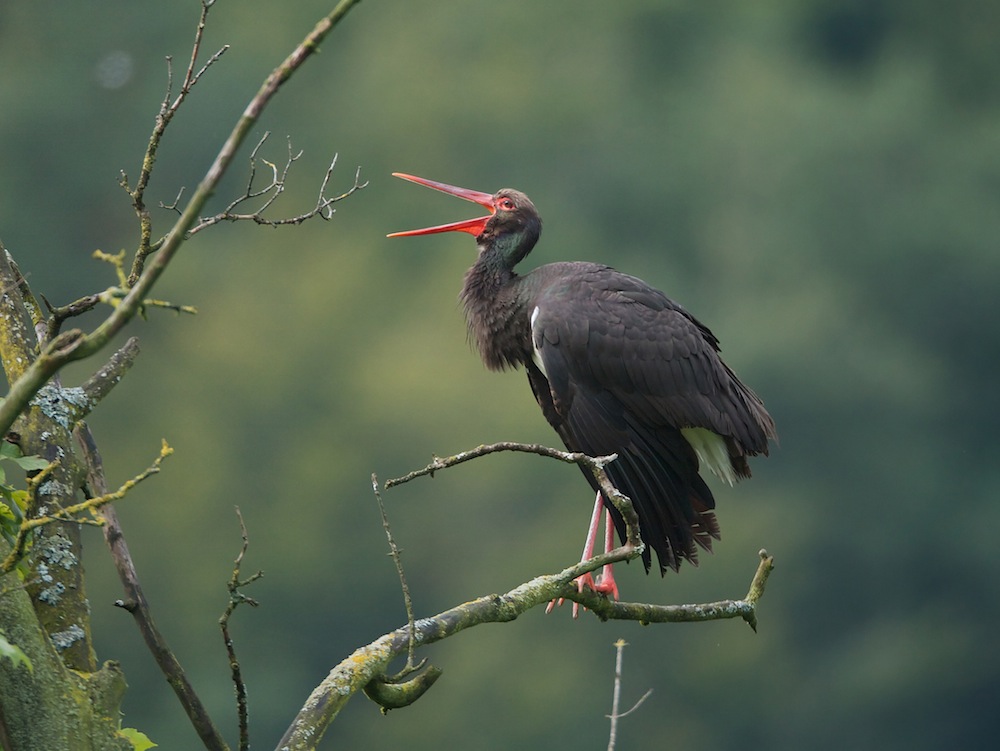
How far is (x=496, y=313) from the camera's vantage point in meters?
6.34

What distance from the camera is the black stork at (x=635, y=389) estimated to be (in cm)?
569

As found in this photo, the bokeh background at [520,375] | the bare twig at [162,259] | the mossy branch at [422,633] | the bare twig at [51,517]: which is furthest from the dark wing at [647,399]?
the bokeh background at [520,375]

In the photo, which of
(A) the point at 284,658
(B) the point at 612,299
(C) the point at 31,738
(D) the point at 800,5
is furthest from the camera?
(D) the point at 800,5

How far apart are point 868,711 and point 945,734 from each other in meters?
1.56

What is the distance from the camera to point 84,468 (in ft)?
10.6

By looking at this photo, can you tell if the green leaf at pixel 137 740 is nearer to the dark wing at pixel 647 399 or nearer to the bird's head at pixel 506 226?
the dark wing at pixel 647 399

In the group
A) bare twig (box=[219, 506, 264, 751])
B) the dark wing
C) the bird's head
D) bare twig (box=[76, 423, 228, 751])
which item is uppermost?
the bird's head

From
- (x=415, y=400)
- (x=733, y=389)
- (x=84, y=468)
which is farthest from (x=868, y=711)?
(x=84, y=468)

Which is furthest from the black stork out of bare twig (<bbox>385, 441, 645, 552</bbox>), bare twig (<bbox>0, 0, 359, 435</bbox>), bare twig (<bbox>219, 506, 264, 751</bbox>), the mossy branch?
bare twig (<bbox>0, 0, 359, 435</bbox>)

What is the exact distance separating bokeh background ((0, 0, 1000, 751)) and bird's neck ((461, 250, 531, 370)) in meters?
17.9

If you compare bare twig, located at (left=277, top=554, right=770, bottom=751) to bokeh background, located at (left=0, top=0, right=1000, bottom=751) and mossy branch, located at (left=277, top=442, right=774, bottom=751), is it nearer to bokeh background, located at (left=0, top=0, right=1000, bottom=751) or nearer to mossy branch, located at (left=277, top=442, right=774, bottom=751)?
mossy branch, located at (left=277, top=442, right=774, bottom=751)

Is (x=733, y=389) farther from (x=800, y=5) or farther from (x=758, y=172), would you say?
(x=800, y=5)

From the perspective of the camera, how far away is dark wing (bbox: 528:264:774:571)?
224 inches

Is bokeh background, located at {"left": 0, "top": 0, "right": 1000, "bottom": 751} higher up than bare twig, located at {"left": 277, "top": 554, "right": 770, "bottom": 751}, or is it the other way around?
bokeh background, located at {"left": 0, "top": 0, "right": 1000, "bottom": 751}
